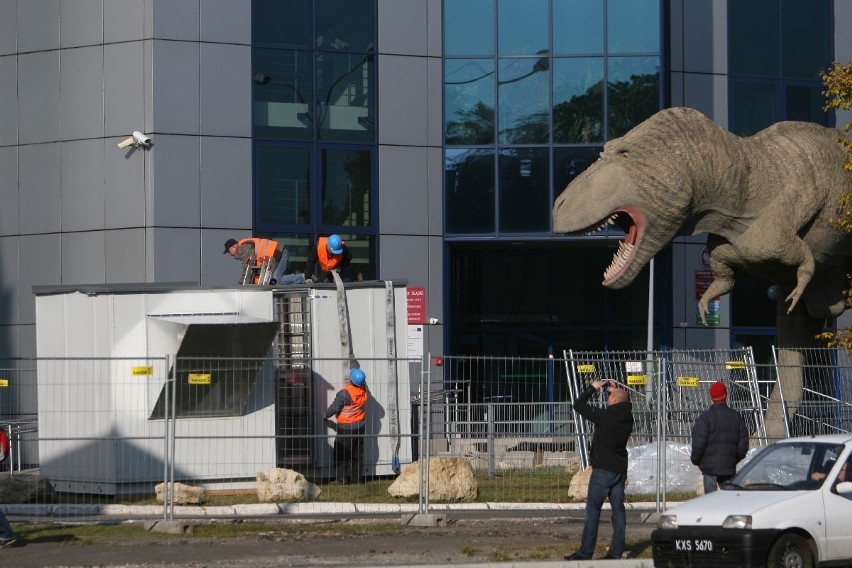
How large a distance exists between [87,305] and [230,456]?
308 cm

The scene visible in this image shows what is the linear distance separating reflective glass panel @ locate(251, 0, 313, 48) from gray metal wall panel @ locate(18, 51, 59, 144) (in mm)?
4208

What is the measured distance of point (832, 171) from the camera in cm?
1628

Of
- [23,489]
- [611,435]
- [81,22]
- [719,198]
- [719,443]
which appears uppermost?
[81,22]

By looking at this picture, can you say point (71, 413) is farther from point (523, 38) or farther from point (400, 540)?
point (523, 38)

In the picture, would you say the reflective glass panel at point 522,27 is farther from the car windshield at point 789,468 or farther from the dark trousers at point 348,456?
the car windshield at point 789,468

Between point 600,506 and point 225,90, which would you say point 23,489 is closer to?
point 600,506

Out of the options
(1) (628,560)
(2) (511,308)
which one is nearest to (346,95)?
(2) (511,308)

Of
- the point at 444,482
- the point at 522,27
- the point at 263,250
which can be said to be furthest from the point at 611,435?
the point at 522,27

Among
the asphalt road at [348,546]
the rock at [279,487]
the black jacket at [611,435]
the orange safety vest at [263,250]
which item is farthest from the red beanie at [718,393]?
the orange safety vest at [263,250]

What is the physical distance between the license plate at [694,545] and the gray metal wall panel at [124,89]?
18.8 m

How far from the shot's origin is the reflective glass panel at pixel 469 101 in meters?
29.1

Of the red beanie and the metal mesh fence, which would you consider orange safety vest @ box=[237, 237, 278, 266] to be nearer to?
the metal mesh fence

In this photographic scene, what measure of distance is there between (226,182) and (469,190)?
15.8ft

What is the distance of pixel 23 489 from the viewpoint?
687 inches
